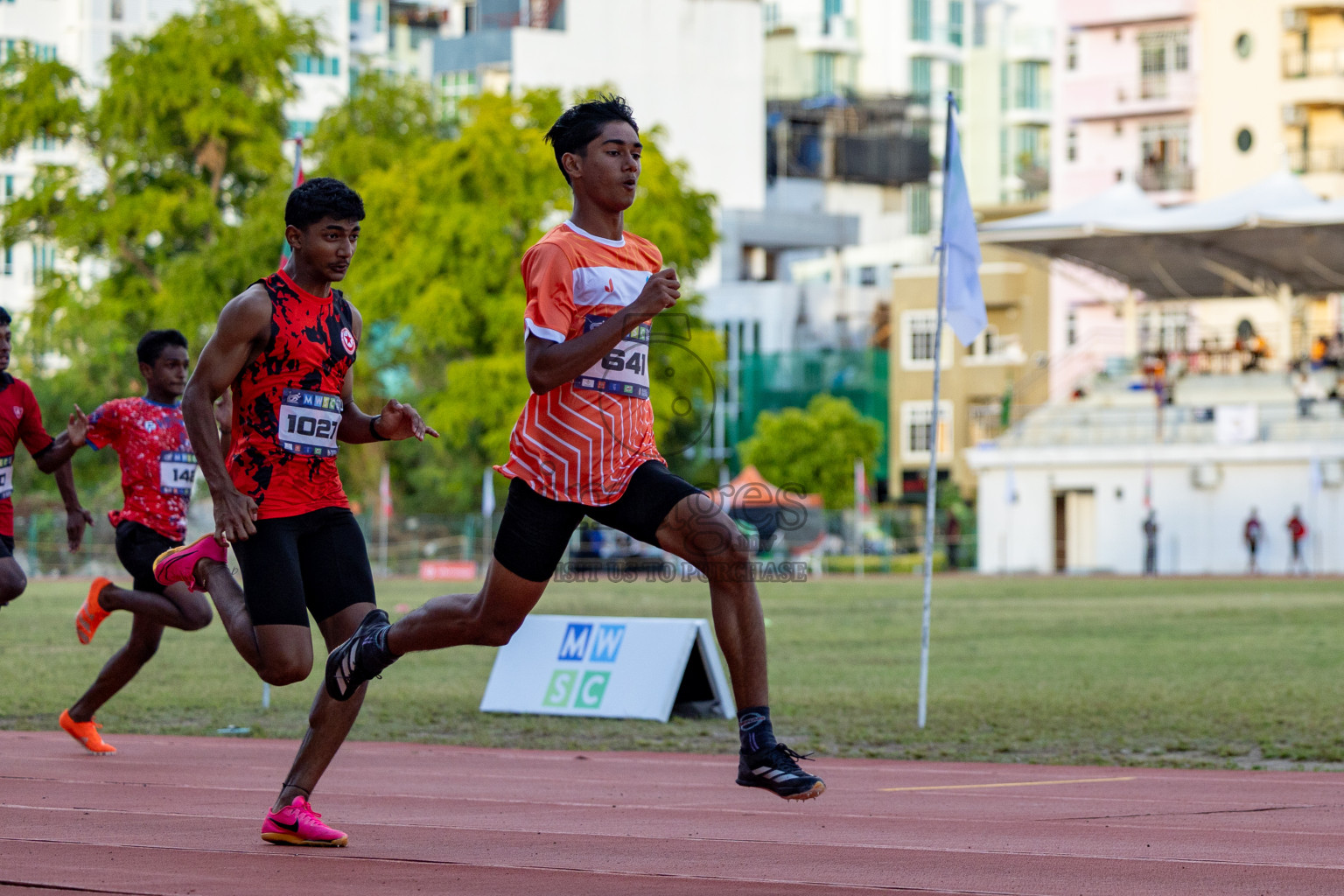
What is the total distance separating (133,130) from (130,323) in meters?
5.00

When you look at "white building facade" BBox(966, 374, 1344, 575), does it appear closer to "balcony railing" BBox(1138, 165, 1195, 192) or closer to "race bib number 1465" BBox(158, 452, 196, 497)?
"balcony railing" BBox(1138, 165, 1195, 192)

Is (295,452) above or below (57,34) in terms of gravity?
below

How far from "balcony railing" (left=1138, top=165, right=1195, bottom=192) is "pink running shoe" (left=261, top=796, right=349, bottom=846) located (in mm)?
69142

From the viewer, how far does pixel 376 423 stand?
7430 mm

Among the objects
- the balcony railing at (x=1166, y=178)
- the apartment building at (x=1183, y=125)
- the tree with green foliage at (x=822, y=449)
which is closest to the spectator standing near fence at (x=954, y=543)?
the tree with green foliage at (x=822, y=449)

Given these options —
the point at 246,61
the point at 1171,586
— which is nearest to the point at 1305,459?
the point at 1171,586

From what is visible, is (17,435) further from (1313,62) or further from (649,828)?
(1313,62)

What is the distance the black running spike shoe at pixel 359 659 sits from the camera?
22.5ft

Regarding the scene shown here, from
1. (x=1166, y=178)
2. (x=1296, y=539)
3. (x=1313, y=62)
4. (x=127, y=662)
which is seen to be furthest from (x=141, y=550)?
(x=1166, y=178)

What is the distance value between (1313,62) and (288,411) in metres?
67.0

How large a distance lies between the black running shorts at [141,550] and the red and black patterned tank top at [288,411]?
143 inches

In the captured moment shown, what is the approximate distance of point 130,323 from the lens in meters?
52.7

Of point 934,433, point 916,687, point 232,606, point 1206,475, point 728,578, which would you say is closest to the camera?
point 728,578

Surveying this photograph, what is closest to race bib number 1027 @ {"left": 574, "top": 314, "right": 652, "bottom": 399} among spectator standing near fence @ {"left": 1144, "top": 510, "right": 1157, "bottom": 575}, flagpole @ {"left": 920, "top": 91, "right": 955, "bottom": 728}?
flagpole @ {"left": 920, "top": 91, "right": 955, "bottom": 728}
